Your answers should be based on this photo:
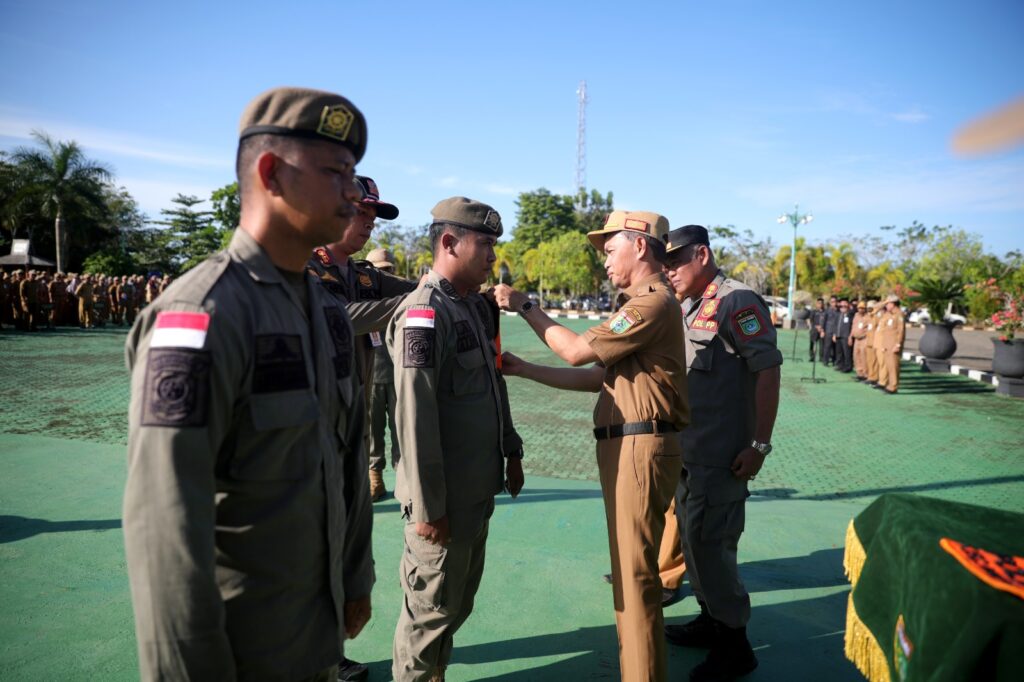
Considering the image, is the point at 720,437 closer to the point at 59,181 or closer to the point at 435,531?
the point at 435,531

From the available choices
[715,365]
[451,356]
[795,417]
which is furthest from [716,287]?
[795,417]

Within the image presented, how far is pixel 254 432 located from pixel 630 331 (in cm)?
163

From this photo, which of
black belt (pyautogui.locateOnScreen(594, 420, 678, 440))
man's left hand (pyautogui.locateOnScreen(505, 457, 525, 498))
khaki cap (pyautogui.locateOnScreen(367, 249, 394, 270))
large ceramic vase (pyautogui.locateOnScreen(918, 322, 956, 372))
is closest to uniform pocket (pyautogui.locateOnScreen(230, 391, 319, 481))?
black belt (pyautogui.locateOnScreen(594, 420, 678, 440))

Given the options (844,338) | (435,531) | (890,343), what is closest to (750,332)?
(435,531)

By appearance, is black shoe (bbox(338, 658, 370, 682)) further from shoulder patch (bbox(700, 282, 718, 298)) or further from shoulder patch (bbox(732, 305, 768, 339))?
shoulder patch (bbox(700, 282, 718, 298))

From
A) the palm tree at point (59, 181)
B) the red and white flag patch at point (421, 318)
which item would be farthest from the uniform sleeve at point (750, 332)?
the palm tree at point (59, 181)

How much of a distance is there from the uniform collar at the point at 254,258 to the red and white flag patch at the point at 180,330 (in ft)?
0.75

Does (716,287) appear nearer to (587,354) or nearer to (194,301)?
(587,354)

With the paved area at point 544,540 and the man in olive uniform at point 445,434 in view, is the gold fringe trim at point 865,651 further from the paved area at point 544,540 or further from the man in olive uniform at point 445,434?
the man in olive uniform at point 445,434

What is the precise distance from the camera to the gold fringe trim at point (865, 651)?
6.42ft

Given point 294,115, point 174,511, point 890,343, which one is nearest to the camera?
point 174,511

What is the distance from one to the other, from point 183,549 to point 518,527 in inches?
139

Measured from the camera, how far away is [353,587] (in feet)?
5.95

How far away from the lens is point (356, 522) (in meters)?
1.81
